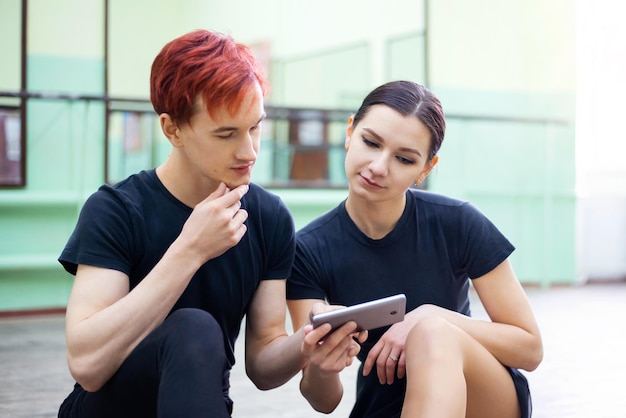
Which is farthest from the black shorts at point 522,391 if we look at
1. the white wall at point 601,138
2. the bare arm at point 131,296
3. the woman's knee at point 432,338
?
the white wall at point 601,138

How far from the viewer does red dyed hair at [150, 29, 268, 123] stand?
1470mm

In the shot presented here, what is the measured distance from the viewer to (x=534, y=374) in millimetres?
3227

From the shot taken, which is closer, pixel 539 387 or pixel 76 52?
pixel 539 387

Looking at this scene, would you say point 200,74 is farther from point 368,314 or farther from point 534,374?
point 534,374

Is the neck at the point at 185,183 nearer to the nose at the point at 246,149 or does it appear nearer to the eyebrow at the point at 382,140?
the nose at the point at 246,149

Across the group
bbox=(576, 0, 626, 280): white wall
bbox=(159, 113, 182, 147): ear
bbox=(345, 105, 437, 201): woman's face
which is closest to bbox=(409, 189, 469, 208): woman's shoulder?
bbox=(345, 105, 437, 201): woman's face

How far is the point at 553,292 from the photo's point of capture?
589cm

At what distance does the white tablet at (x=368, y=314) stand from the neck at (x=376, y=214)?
0.32 meters

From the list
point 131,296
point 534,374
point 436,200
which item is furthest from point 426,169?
point 534,374

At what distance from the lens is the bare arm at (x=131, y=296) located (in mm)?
1414

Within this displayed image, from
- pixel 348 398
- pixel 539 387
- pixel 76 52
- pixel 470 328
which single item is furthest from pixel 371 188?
pixel 76 52

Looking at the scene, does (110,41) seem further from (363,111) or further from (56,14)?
(363,111)

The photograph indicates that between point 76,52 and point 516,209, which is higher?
point 76,52

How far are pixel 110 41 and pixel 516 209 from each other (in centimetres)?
317
